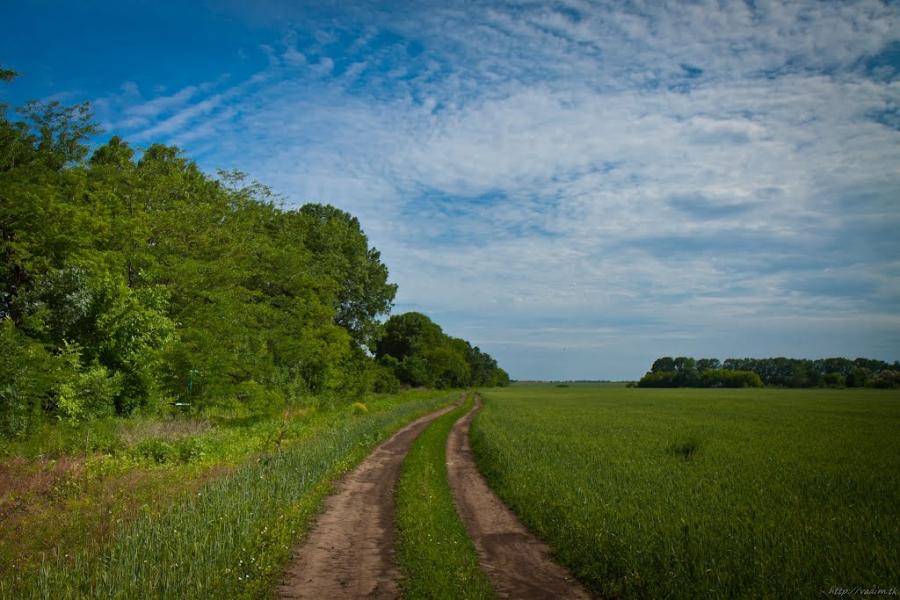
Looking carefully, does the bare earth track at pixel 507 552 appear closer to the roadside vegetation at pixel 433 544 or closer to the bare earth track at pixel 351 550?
the roadside vegetation at pixel 433 544

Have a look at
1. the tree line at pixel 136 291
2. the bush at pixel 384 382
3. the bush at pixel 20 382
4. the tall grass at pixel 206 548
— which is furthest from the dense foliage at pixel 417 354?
the tall grass at pixel 206 548

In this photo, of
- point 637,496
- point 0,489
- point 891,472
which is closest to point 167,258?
point 0,489

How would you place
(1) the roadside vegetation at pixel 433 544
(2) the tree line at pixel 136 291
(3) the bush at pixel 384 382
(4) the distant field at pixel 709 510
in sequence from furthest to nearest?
(3) the bush at pixel 384 382 → (2) the tree line at pixel 136 291 → (1) the roadside vegetation at pixel 433 544 → (4) the distant field at pixel 709 510

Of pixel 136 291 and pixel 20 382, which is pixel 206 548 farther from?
pixel 136 291

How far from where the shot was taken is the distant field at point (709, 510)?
7695 millimetres

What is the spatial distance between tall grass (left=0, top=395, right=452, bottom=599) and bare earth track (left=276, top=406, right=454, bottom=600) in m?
0.39

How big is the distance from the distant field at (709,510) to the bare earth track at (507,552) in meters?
0.36

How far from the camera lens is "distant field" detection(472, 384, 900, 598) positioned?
770 cm

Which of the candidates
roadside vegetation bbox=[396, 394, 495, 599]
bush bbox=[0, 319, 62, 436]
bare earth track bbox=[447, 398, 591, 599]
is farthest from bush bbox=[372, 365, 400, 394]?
bare earth track bbox=[447, 398, 591, 599]

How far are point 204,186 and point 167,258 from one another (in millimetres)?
11682

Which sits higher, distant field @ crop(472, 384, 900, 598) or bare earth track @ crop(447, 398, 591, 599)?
distant field @ crop(472, 384, 900, 598)

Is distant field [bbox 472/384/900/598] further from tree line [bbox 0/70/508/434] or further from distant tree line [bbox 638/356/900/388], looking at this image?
distant tree line [bbox 638/356/900/388]

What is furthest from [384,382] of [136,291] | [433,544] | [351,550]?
[433,544]

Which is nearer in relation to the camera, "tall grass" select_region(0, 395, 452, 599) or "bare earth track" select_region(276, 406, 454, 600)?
"tall grass" select_region(0, 395, 452, 599)
